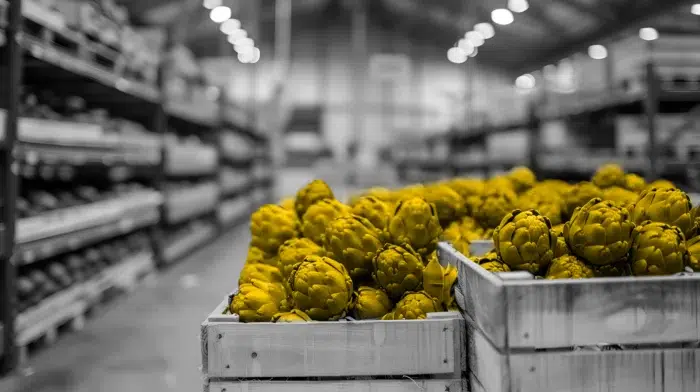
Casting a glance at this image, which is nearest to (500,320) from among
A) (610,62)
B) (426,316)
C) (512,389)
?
(512,389)

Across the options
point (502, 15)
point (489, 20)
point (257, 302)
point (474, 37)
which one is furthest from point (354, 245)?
point (489, 20)

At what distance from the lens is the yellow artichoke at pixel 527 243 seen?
1147 mm

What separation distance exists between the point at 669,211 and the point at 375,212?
687mm

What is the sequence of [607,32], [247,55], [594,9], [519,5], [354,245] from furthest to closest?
[247,55]
[607,32]
[594,9]
[519,5]
[354,245]

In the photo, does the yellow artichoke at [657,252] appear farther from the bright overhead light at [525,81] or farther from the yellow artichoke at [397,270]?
the bright overhead light at [525,81]

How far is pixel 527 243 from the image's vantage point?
115 centimetres

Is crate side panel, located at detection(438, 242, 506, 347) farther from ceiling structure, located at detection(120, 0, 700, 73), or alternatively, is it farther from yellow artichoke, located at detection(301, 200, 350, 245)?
ceiling structure, located at detection(120, 0, 700, 73)

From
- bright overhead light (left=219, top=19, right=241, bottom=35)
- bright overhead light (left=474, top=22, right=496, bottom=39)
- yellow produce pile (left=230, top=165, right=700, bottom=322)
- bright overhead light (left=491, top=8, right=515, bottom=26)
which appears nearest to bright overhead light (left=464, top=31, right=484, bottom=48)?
bright overhead light (left=474, top=22, right=496, bottom=39)

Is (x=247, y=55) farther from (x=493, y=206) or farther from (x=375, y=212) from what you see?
(x=375, y=212)

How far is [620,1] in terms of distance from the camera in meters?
12.5

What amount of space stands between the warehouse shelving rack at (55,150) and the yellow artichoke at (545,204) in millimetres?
2287

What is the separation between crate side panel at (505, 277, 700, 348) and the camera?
1.01m

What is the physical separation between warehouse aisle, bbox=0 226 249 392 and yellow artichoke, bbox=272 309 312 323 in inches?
53.4

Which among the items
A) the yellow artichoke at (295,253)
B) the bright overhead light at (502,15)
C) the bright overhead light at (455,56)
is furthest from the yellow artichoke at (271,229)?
the bright overhead light at (455,56)
